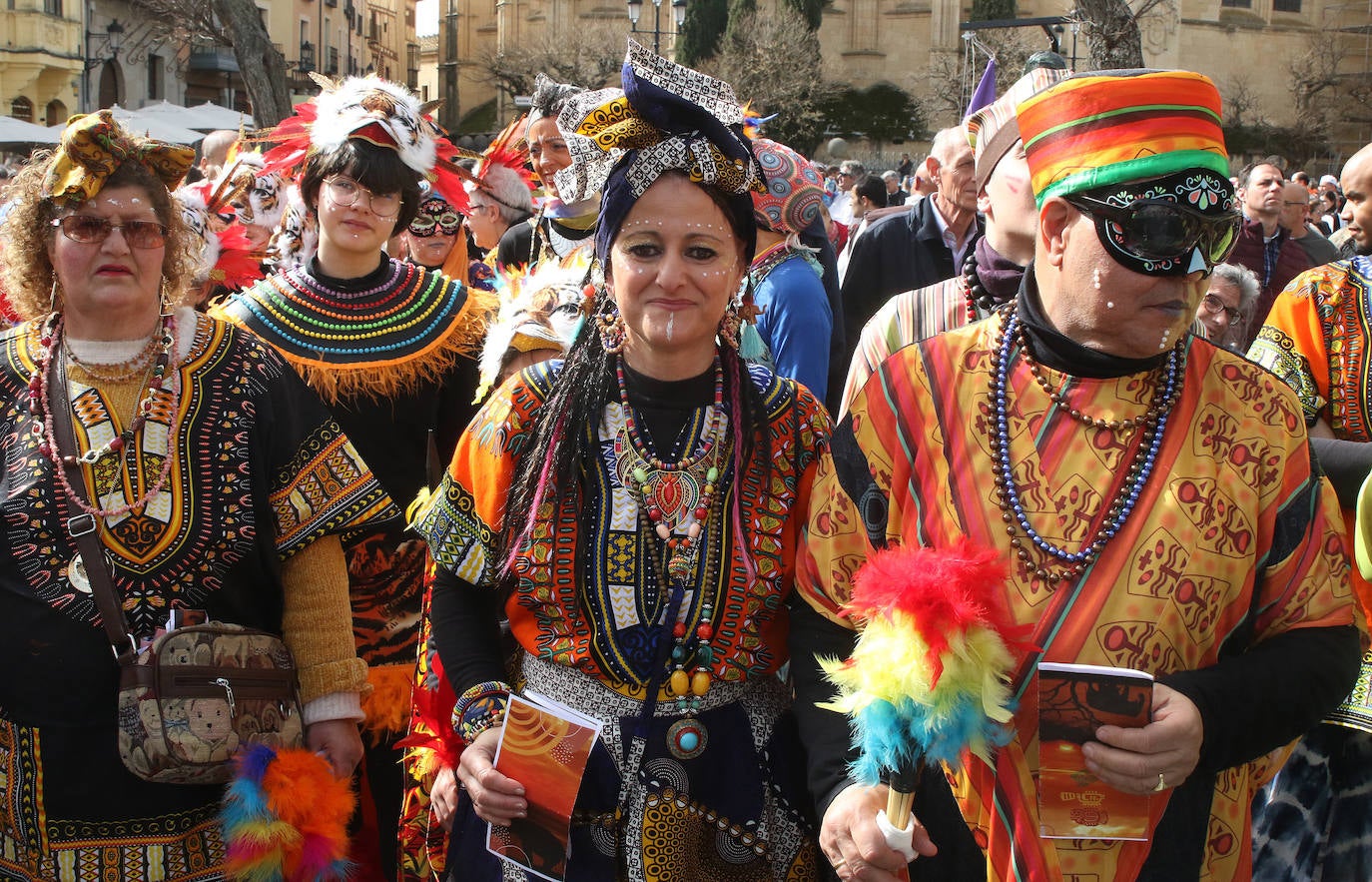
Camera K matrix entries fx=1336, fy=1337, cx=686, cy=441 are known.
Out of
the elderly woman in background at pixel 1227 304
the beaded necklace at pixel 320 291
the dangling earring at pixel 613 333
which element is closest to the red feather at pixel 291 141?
the beaded necklace at pixel 320 291

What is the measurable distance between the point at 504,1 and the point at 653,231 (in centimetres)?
6387

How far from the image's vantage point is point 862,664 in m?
2.13

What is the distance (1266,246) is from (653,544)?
6.92 m

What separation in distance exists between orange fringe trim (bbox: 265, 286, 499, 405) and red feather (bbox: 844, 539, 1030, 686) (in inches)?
97.5

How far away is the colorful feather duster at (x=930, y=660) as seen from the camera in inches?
80.2

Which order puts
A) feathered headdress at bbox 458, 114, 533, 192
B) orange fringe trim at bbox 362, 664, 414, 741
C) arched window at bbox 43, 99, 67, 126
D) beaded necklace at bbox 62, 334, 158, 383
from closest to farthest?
beaded necklace at bbox 62, 334, 158, 383
orange fringe trim at bbox 362, 664, 414, 741
feathered headdress at bbox 458, 114, 533, 192
arched window at bbox 43, 99, 67, 126

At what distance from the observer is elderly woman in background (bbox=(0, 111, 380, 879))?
291 centimetres

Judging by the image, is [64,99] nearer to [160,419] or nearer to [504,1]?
[504,1]

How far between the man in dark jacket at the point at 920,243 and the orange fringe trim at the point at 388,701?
280cm

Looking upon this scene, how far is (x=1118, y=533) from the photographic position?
2.24 metres

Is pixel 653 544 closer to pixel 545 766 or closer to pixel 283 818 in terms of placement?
pixel 545 766

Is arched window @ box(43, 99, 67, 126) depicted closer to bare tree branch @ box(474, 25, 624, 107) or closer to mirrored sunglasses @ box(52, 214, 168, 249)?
bare tree branch @ box(474, 25, 624, 107)

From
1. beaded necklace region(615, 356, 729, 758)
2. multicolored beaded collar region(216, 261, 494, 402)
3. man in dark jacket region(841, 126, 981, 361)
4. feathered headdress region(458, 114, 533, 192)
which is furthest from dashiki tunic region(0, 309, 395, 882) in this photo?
feathered headdress region(458, 114, 533, 192)

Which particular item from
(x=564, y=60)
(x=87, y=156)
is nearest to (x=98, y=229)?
(x=87, y=156)
